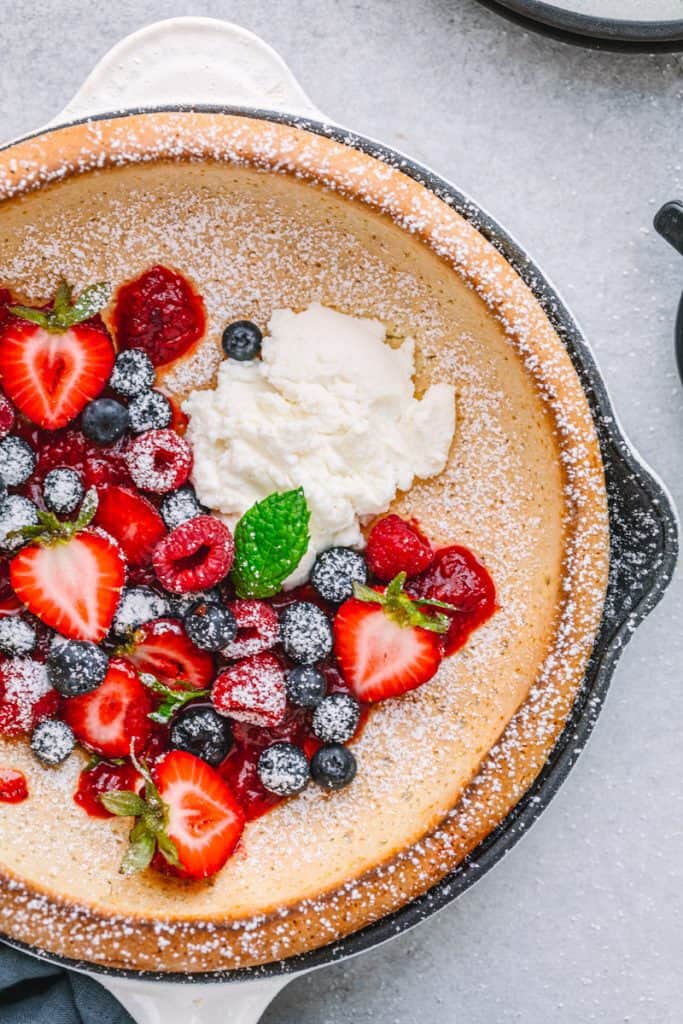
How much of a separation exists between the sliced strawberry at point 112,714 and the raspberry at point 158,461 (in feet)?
0.91

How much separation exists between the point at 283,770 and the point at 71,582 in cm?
42

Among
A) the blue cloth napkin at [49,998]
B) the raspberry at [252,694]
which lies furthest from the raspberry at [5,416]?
the blue cloth napkin at [49,998]

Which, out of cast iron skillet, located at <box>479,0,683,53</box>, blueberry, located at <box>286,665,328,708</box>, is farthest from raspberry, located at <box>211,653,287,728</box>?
cast iron skillet, located at <box>479,0,683,53</box>

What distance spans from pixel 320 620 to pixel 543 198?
80cm

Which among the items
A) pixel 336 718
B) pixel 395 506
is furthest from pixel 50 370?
pixel 336 718

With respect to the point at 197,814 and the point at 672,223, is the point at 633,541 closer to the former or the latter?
the point at 672,223

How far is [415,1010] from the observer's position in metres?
1.80

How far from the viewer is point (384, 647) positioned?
5.21ft

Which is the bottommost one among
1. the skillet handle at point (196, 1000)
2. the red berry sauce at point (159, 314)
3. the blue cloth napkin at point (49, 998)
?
the blue cloth napkin at point (49, 998)

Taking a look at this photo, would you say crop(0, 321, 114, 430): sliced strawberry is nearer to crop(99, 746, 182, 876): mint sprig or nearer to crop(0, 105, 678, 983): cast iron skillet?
crop(0, 105, 678, 983): cast iron skillet

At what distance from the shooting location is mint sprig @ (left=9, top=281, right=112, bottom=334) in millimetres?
1567

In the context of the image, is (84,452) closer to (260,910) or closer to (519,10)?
(260,910)

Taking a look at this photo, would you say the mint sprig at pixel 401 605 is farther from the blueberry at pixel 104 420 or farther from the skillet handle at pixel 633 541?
the blueberry at pixel 104 420

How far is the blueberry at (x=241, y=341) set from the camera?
5.36 feet
